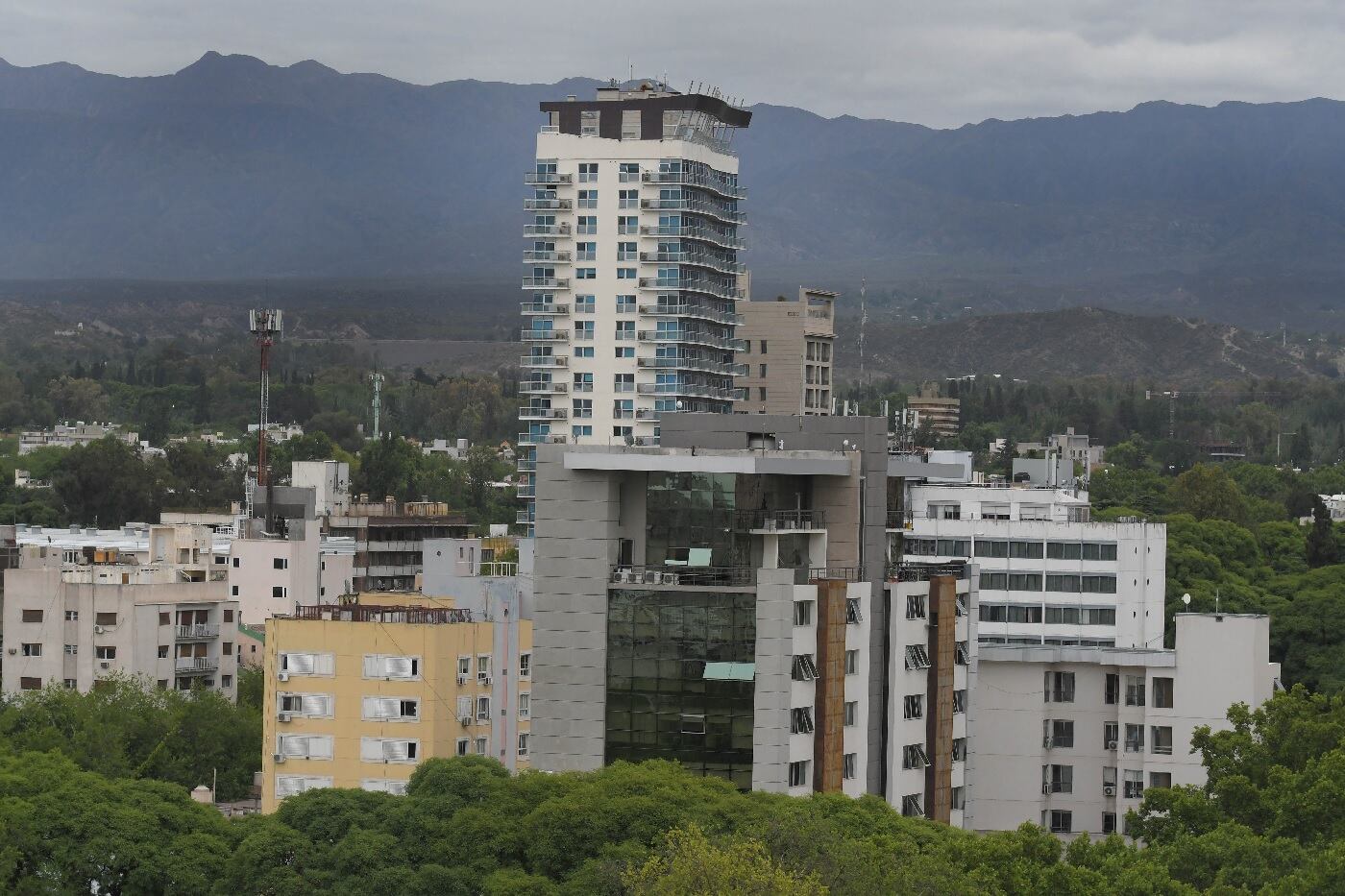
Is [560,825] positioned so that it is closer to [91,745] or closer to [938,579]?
[938,579]

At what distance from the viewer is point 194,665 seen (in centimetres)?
9194

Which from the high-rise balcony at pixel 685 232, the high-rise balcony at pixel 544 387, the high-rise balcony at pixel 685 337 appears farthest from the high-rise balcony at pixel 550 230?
the high-rise balcony at pixel 544 387

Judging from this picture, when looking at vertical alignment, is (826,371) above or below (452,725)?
above

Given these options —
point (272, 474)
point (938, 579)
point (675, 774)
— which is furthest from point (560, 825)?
point (272, 474)

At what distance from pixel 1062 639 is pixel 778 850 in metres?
47.4

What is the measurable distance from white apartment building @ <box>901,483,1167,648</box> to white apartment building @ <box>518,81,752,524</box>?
74.3ft

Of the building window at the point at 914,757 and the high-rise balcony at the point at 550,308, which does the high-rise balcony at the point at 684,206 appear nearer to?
the high-rise balcony at the point at 550,308

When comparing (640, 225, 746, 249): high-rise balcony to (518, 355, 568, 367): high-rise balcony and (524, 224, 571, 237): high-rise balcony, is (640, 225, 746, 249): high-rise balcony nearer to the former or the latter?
(524, 224, 571, 237): high-rise balcony

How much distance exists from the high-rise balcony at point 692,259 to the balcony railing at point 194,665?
99.5ft

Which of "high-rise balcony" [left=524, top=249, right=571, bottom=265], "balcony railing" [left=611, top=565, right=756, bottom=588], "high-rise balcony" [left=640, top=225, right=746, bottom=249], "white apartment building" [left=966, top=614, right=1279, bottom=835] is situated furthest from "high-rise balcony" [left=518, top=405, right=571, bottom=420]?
"balcony railing" [left=611, top=565, right=756, bottom=588]

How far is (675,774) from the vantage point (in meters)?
51.2

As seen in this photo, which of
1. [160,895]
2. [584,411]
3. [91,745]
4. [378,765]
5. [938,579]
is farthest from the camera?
[584,411]

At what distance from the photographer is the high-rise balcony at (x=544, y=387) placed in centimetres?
11625

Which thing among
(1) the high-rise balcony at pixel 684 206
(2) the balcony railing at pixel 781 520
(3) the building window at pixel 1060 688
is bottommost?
(3) the building window at pixel 1060 688
